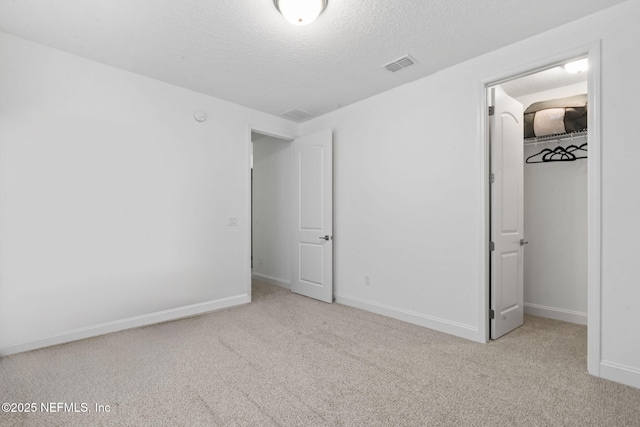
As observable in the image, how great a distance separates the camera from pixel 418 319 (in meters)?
3.19

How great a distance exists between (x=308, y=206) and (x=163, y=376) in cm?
271

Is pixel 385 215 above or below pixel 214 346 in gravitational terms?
above

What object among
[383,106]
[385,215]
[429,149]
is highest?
[383,106]

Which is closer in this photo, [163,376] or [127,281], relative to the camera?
[163,376]

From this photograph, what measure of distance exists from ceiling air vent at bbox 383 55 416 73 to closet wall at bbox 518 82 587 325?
1.81 m

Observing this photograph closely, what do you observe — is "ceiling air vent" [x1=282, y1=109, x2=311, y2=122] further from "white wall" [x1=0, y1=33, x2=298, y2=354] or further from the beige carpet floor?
the beige carpet floor

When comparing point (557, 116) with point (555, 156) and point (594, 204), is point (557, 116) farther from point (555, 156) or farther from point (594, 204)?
point (594, 204)

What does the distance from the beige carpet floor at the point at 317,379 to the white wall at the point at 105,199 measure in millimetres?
407

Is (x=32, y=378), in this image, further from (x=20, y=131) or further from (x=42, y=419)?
(x=20, y=131)

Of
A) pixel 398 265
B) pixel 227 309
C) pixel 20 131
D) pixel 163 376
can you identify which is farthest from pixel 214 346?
pixel 20 131

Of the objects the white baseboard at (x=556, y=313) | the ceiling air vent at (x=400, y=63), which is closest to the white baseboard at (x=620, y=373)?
the white baseboard at (x=556, y=313)

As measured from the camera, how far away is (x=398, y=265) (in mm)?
3398

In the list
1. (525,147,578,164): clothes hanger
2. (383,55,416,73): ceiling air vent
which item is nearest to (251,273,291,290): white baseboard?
(383,55,416,73): ceiling air vent

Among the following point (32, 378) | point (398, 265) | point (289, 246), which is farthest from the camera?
point (289, 246)
